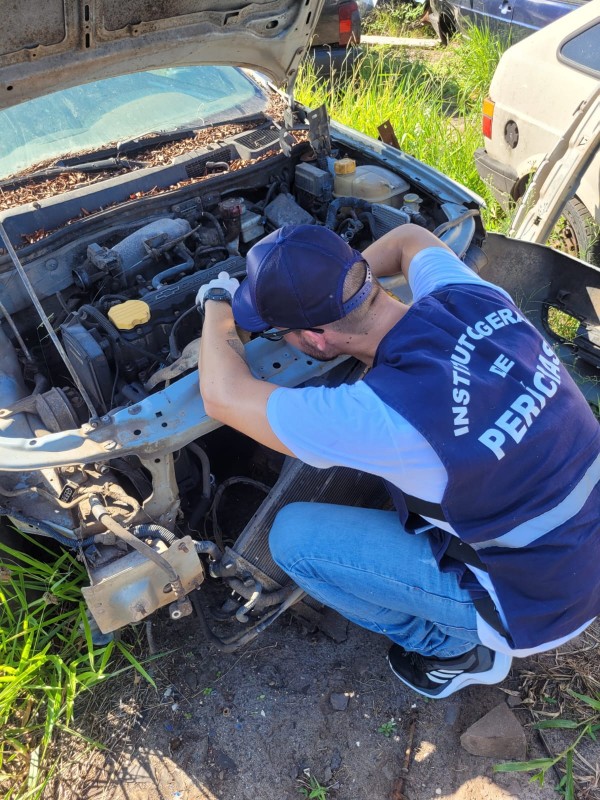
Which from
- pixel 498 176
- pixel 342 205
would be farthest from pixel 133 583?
pixel 498 176

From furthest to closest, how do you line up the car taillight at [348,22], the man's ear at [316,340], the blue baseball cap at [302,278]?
the car taillight at [348,22] < the man's ear at [316,340] < the blue baseball cap at [302,278]

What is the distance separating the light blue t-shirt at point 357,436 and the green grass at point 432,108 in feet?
8.94

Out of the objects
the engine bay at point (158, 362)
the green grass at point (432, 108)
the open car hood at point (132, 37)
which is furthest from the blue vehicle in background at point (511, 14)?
the open car hood at point (132, 37)

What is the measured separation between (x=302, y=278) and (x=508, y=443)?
24.8 inches

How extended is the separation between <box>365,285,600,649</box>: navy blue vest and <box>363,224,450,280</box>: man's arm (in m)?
0.32

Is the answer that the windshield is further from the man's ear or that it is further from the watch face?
the man's ear

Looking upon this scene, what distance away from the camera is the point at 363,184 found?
270 cm

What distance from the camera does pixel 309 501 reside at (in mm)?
2160

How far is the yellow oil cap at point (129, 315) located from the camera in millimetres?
2016

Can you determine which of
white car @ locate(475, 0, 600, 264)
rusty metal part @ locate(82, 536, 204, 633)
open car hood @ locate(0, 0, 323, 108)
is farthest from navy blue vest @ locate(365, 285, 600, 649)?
white car @ locate(475, 0, 600, 264)

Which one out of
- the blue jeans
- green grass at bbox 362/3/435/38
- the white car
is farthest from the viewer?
green grass at bbox 362/3/435/38

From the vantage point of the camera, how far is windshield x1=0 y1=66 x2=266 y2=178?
2762 mm

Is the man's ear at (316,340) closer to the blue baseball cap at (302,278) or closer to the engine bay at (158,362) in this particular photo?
the blue baseball cap at (302,278)

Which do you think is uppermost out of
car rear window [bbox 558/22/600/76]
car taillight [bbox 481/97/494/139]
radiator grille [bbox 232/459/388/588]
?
car rear window [bbox 558/22/600/76]
